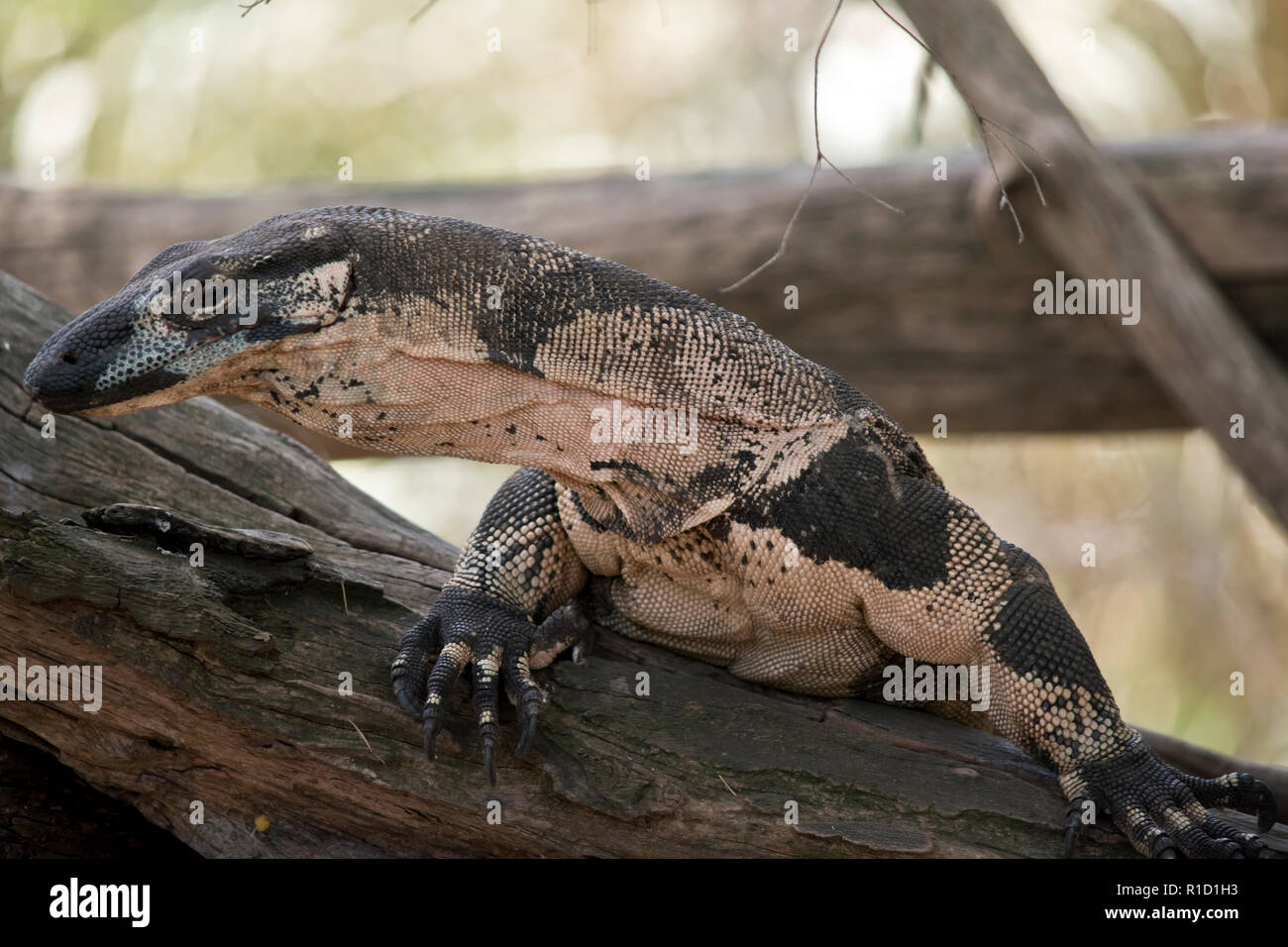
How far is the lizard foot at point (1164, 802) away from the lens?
12.4 ft

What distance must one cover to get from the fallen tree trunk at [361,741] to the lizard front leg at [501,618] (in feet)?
0.41

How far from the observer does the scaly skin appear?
3629mm

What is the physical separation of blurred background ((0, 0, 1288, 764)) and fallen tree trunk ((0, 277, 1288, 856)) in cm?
791

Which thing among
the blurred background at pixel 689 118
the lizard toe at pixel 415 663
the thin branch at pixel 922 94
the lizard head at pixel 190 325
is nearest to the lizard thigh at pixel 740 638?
the lizard toe at pixel 415 663

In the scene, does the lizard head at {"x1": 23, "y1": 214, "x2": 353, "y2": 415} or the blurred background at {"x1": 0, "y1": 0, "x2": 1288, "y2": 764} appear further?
the blurred background at {"x1": 0, "y1": 0, "x2": 1288, "y2": 764}

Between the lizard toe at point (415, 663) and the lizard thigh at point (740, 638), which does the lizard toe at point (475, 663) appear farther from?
the lizard thigh at point (740, 638)

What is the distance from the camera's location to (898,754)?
420 cm

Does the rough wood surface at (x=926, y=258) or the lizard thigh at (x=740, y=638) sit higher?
the rough wood surface at (x=926, y=258)

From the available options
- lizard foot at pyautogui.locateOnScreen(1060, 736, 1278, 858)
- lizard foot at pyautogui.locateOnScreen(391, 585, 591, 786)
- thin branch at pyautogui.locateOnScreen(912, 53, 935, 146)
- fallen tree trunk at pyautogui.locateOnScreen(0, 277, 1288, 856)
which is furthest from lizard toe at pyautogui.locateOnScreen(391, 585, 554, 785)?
thin branch at pyautogui.locateOnScreen(912, 53, 935, 146)

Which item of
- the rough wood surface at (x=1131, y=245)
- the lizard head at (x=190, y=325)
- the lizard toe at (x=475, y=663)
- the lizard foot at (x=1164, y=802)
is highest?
the rough wood surface at (x=1131, y=245)

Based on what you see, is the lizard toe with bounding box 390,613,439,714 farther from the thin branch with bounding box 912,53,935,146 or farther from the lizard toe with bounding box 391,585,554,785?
the thin branch with bounding box 912,53,935,146

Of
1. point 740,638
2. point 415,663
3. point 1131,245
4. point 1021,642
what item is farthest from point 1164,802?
point 1131,245
